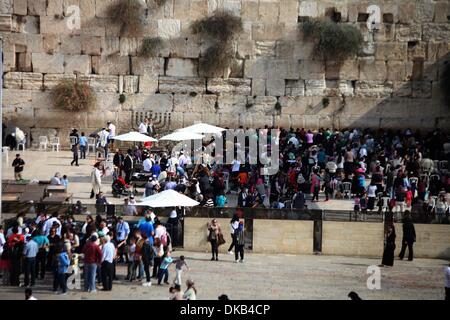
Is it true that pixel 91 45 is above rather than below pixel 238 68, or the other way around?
above

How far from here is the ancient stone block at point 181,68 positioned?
35812 mm

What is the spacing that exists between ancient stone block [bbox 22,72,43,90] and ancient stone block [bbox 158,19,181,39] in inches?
165

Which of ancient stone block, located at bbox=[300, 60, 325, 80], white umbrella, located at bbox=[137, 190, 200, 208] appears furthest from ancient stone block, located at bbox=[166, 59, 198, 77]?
white umbrella, located at bbox=[137, 190, 200, 208]

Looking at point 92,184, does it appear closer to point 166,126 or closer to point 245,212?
point 245,212

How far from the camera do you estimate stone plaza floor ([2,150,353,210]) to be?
2880 centimetres

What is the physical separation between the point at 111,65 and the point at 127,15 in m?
1.74

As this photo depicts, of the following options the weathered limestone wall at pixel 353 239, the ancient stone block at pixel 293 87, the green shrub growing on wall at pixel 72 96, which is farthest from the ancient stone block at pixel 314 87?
the weathered limestone wall at pixel 353 239

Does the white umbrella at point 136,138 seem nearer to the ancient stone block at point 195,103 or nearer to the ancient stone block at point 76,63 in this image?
the ancient stone block at point 195,103

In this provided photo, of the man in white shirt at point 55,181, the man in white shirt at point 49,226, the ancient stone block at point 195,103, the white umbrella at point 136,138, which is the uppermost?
the ancient stone block at point 195,103

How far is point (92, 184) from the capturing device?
2847 cm

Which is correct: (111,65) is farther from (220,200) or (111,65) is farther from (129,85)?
(220,200)

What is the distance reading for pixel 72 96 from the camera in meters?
35.2

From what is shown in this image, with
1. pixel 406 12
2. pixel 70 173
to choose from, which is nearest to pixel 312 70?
pixel 406 12

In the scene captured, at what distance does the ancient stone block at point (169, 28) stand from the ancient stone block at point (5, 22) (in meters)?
4.85
